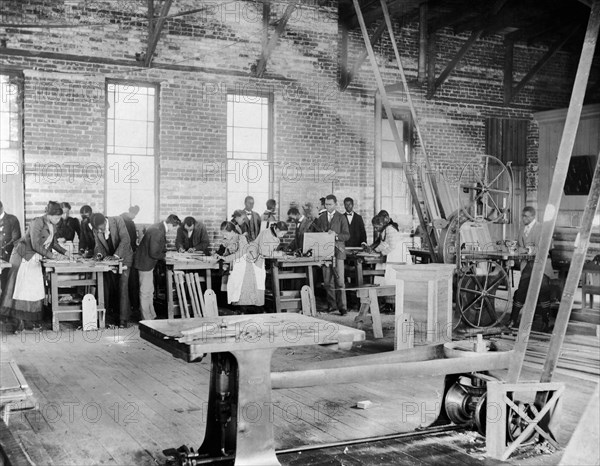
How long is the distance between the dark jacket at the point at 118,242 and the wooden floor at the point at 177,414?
7.07 ft

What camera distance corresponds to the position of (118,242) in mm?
9203

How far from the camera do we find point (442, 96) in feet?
43.7

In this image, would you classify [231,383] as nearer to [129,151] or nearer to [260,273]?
[260,273]

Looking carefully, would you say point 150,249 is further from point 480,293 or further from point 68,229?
point 480,293

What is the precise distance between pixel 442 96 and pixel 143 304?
Answer: 7.52 meters

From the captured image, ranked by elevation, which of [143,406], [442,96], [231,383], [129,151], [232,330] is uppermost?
[442,96]

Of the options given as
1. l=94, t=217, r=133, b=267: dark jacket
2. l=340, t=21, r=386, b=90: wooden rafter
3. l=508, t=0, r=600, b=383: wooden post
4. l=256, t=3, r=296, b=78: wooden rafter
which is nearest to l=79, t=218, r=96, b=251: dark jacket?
l=94, t=217, r=133, b=267: dark jacket

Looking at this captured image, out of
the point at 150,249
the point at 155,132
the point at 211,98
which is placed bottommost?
the point at 150,249

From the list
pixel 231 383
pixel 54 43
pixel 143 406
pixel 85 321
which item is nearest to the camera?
pixel 231 383

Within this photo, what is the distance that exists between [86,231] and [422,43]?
21.9 feet

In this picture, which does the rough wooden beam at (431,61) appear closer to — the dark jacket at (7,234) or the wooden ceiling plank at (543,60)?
the wooden ceiling plank at (543,60)

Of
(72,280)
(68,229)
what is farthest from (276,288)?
(68,229)

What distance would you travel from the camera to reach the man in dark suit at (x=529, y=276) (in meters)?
8.17

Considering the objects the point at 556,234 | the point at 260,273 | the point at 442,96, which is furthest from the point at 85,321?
the point at 442,96
